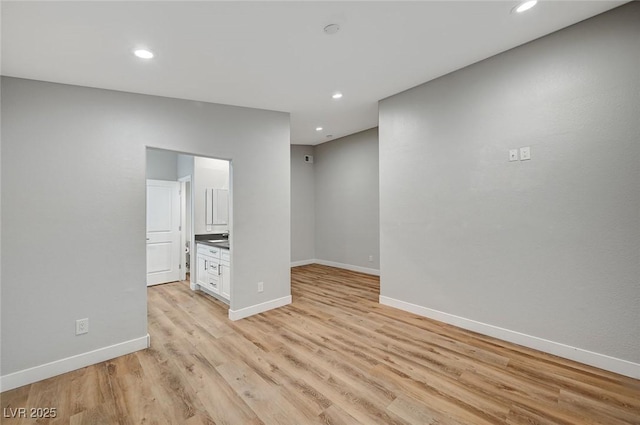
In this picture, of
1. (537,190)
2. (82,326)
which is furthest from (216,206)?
(537,190)

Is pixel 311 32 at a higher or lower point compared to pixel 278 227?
higher

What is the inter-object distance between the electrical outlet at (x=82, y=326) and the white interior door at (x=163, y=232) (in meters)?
2.69

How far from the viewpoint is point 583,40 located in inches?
89.7

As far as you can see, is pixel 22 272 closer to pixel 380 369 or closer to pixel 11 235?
pixel 11 235

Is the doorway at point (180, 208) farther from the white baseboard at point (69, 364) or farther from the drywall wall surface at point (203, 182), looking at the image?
the white baseboard at point (69, 364)

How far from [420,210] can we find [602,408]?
85.6 inches

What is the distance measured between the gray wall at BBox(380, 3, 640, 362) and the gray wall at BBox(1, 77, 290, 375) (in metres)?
2.87

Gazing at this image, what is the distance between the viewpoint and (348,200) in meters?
6.18

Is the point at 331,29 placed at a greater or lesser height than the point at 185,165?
greater

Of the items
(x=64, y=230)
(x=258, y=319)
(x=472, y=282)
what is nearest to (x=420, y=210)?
(x=472, y=282)

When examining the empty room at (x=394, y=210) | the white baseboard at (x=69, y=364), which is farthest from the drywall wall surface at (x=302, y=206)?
the white baseboard at (x=69, y=364)

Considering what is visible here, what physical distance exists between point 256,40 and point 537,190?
2.81m

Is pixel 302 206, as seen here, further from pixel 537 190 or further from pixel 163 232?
pixel 537 190

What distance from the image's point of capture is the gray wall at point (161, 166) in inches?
208
